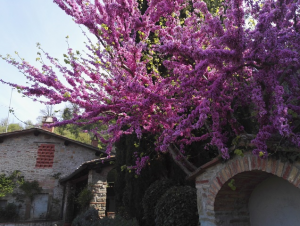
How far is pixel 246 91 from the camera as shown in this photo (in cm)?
396

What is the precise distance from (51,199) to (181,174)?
384 inches

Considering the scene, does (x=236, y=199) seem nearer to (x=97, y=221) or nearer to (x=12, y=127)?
(x=97, y=221)

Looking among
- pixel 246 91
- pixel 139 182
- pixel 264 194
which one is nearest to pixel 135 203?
pixel 139 182

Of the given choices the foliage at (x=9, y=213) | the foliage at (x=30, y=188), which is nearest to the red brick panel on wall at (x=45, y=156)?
the foliage at (x=30, y=188)

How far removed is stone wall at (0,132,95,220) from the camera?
43.1 ft

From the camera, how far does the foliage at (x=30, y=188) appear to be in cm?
1279

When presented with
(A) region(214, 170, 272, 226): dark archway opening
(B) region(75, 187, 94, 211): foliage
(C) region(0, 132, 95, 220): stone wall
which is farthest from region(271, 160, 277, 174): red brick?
(C) region(0, 132, 95, 220): stone wall

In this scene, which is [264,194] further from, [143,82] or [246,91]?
[143,82]

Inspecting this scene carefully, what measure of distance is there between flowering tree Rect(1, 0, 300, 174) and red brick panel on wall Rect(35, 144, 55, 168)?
985cm

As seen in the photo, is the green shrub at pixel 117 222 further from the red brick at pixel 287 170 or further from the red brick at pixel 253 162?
the red brick at pixel 287 170

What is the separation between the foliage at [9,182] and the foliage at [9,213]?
0.69 metres

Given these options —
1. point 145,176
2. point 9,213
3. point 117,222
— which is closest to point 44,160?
point 9,213

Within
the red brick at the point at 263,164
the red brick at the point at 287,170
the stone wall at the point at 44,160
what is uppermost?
the stone wall at the point at 44,160

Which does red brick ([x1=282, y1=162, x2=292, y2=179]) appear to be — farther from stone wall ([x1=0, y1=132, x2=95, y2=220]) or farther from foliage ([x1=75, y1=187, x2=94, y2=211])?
stone wall ([x1=0, y1=132, x2=95, y2=220])
